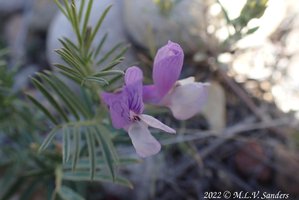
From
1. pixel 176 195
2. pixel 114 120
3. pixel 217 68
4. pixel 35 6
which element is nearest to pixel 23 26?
pixel 35 6

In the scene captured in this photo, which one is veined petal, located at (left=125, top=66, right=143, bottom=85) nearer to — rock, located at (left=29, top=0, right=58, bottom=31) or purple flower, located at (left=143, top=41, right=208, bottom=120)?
purple flower, located at (left=143, top=41, right=208, bottom=120)

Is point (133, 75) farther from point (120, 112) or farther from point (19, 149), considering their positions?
point (19, 149)

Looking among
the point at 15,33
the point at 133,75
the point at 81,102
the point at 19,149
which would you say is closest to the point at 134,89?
the point at 133,75

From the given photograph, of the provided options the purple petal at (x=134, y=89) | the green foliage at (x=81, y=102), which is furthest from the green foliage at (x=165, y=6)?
the purple petal at (x=134, y=89)

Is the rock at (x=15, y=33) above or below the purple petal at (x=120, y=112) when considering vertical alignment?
below

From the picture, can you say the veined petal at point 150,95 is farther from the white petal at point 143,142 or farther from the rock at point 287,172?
the rock at point 287,172

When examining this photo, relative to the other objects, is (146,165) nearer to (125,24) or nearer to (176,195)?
(176,195)
